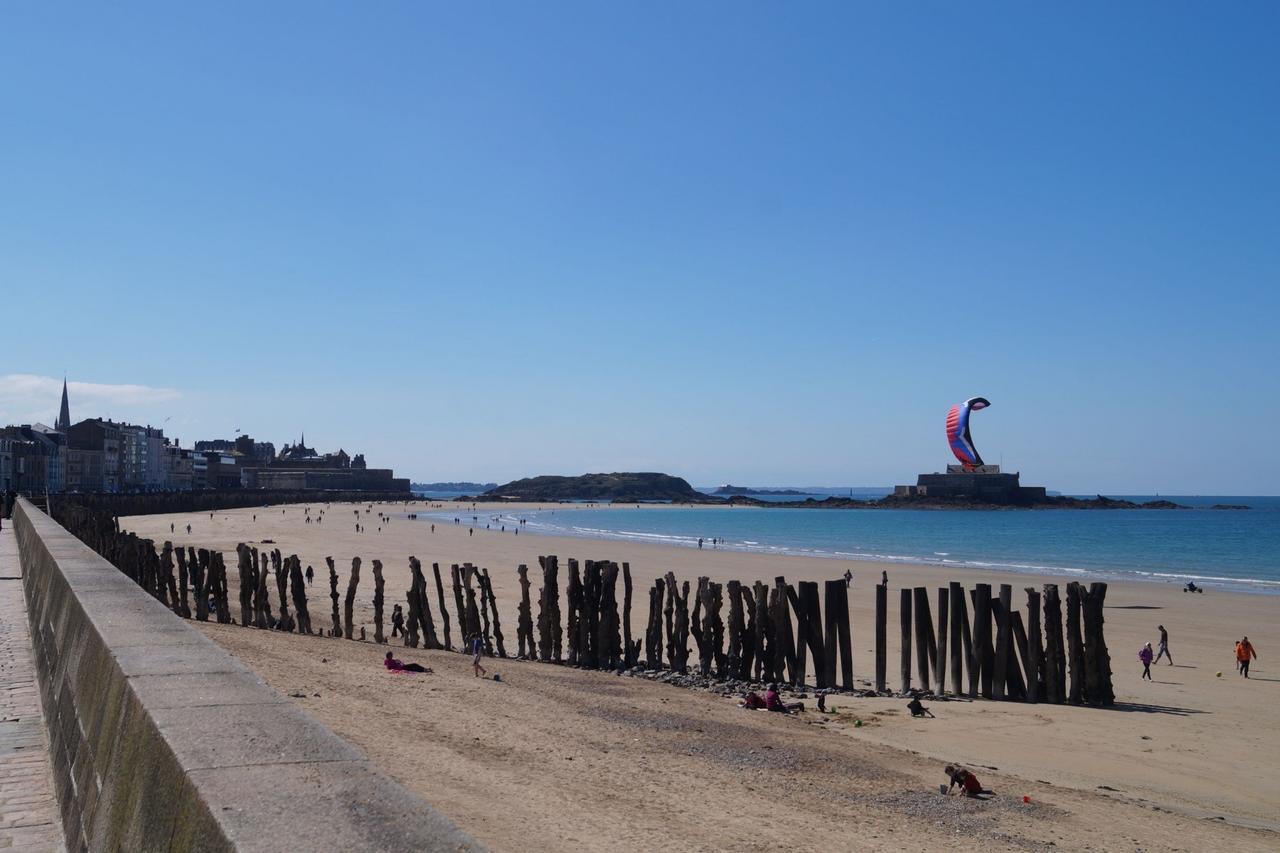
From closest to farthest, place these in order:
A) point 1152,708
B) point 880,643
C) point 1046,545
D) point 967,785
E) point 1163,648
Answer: point 967,785 < point 1152,708 < point 880,643 < point 1163,648 < point 1046,545

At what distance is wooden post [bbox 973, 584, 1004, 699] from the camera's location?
14.4 m

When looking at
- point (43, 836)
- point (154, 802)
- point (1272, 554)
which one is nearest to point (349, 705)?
point (43, 836)

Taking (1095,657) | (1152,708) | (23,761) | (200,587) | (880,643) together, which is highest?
(23,761)

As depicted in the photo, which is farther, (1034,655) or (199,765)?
(1034,655)

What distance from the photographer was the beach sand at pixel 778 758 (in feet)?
24.9

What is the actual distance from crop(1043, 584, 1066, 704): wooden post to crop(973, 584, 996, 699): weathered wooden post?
2.49 ft

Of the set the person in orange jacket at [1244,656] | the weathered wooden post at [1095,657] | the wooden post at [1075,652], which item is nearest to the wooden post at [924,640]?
the wooden post at [1075,652]

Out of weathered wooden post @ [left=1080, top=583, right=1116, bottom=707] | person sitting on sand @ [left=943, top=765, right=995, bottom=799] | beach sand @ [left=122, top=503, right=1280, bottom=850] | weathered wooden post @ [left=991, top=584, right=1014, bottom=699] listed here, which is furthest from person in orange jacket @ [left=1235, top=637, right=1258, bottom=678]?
person sitting on sand @ [left=943, top=765, right=995, bottom=799]

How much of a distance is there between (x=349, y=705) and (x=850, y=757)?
5041 millimetres

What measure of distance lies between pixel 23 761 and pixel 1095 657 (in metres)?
13.3

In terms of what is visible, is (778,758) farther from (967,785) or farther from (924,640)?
(924,640)

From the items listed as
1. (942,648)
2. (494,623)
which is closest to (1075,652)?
(942,648)

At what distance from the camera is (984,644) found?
1436 cm

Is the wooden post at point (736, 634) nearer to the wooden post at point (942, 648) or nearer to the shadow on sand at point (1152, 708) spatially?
the wooden post at point (942, 648)
